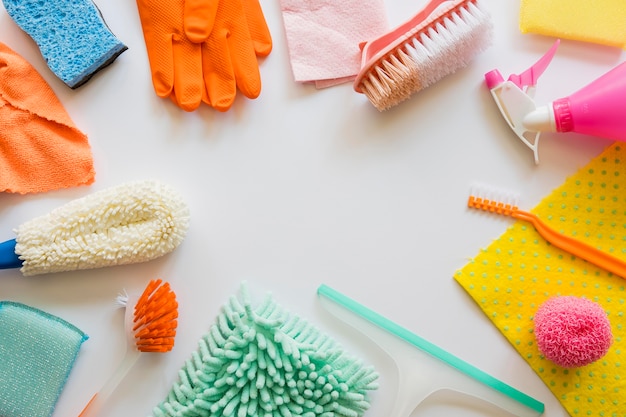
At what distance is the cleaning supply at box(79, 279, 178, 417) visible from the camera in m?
0.90

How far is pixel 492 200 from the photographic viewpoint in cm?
95

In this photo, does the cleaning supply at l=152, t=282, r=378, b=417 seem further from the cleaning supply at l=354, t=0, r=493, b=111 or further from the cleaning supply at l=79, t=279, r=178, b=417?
the cleaning supply at l=354, t=0, r=493, b=111

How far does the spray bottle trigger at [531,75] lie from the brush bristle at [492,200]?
16 cm

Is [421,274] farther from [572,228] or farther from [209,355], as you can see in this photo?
[209,355]

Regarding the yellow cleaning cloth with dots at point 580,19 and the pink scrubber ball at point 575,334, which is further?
the yellow cleaning cloth with dots at point 580,19

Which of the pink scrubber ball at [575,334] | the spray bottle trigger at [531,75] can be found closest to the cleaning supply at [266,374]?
the pink scrubber ball at [575,334]

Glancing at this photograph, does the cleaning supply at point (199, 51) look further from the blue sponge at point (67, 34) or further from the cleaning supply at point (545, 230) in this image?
the cleaning supply at point (545, 230)

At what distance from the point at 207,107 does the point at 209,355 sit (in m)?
0.39

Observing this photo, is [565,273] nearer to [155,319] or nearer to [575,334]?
[575,334]

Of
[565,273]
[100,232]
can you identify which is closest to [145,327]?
[100,232]

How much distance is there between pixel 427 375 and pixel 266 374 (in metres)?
0.24

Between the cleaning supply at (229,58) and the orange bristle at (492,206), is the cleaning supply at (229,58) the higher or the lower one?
the higher one

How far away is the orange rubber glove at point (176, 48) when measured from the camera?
3.06 ft

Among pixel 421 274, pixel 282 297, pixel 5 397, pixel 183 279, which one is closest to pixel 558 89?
pixel 421 274
